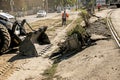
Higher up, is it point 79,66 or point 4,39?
point 4,39

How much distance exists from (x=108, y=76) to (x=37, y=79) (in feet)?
8.52

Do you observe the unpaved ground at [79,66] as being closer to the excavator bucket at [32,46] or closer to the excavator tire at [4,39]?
the excavator bucket at [32,46]

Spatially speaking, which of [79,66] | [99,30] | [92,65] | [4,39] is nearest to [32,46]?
[4,39]

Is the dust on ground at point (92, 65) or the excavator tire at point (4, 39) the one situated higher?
the excavator tire at point (4, 39)

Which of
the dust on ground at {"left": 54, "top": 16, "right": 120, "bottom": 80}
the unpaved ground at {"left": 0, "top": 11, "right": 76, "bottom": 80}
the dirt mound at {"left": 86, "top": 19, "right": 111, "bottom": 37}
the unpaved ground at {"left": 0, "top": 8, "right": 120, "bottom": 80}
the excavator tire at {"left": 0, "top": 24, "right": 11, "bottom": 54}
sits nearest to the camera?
the dust on ground at {"left": 54, "top": 16, "right": 120, "bottom": 80}

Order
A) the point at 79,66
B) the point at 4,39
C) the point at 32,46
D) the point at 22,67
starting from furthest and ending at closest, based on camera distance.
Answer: the point at 4,39
the point at 32,46
the point at 22,67
the point at 79,66

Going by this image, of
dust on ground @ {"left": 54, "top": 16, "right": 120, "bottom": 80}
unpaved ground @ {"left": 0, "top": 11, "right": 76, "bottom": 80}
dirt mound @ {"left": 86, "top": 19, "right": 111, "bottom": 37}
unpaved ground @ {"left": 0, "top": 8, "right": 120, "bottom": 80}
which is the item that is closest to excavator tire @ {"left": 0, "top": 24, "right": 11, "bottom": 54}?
unpaved ground @ {"left": 0, "top": 11, "right": 76, "bottom": 80}

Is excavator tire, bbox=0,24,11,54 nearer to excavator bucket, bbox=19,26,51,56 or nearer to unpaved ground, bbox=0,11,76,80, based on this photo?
unpaved ground, bbox=0,11,76,80

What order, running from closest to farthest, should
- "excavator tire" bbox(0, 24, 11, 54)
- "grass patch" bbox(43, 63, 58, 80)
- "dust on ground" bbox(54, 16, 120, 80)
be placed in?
1. "dust on ground" bbox(54, 16, 120, 80)
2. "grass patch" bbox(43, 63, 58, 80)
3. "excavator tire" bbox(0, 24, 11, 54)

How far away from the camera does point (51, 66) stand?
10.5 meters

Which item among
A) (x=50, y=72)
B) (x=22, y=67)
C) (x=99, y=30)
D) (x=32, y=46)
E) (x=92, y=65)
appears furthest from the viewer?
(x=99, y=30)

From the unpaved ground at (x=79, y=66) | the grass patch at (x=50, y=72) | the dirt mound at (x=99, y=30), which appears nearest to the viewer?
the unpaved ground at (x=79, y=66)

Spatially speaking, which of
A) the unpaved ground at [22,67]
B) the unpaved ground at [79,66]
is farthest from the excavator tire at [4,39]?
the unpaved ground at [79,66]

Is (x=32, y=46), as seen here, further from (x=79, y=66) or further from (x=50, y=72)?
(x=79, y=66)
